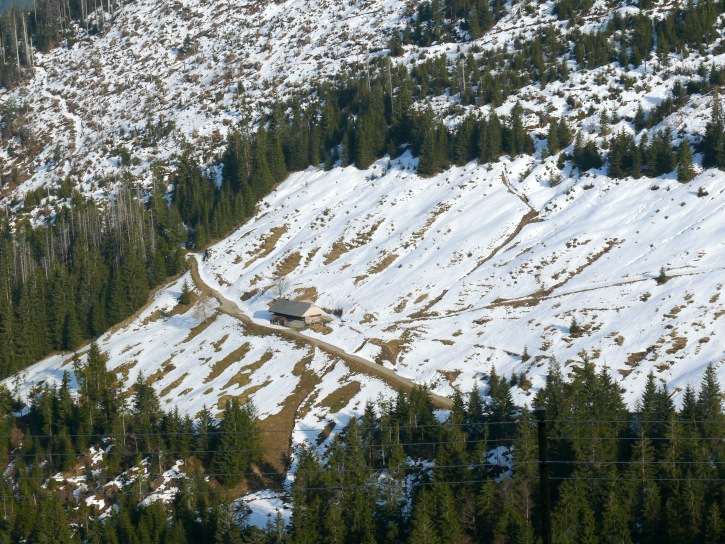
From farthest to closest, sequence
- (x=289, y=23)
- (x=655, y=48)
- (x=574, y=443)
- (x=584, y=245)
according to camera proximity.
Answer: (x=289, y=23) < (x=655, y=48) < (x=584, y=245) < (x=574, y=443)

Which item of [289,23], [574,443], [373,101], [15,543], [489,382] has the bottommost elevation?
[15,543]

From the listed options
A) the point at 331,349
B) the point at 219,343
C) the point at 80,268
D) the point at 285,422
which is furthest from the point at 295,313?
the point at 80,268

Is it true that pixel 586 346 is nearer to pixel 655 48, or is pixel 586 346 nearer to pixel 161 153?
pixel 655 48

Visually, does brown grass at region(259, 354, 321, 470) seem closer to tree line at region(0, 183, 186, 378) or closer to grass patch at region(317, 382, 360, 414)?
grass patch at region(317, 382, 360, 414)

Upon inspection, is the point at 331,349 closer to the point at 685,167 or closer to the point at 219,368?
the point at 219,368

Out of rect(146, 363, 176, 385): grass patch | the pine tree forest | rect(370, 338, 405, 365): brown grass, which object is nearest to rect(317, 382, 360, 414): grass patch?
the pine tree forest

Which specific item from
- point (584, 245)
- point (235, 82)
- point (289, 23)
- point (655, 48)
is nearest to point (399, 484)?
point (584, 245)

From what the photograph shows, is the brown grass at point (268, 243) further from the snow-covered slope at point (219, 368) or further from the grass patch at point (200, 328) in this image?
the grass patch at point (200, 328)
